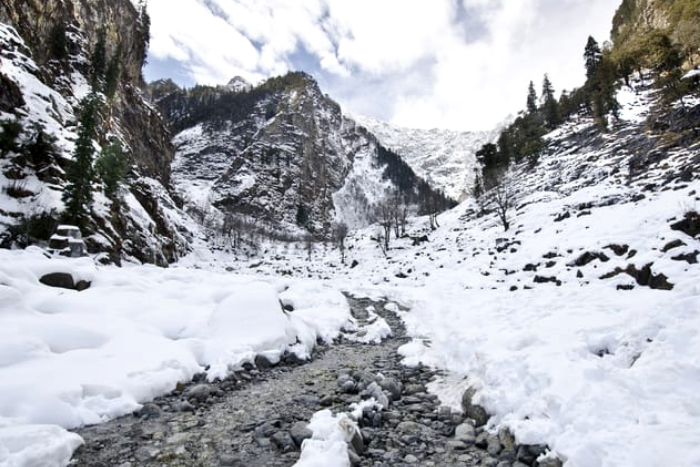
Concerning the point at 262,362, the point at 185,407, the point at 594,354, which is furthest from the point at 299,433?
the point at 594,354

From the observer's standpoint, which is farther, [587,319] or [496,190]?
[496,190]

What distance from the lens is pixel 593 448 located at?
12.8 ft

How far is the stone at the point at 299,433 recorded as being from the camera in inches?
210

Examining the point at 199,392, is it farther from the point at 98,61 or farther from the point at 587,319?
the point at 98,61

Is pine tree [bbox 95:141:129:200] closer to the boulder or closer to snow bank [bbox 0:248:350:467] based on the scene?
snow bank [bbox 0:248:350:467]

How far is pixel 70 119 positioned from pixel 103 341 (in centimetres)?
3810

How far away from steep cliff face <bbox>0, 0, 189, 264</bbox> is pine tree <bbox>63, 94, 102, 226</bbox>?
0.90 meters

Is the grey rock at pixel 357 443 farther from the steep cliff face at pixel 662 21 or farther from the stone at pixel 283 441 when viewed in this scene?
the steep cliff face at pixel 662 21

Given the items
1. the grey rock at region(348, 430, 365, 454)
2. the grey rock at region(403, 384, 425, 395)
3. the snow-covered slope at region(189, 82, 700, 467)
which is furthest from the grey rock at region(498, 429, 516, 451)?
the grey rock at region(403, 384, 425, 395)

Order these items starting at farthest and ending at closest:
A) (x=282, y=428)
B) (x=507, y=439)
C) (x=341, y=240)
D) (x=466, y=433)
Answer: (x=341, y=240), (x=282, y=428), (x=466, y=433), (x=507, y=439)

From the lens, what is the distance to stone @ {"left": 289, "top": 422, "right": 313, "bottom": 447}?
17.5 ft

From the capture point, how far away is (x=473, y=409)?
6258 millimetres

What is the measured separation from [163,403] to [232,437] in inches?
78.8

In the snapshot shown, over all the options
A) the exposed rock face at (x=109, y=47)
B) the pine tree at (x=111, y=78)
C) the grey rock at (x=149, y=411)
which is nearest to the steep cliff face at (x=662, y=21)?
the grey rock at (x=149, y=411)
